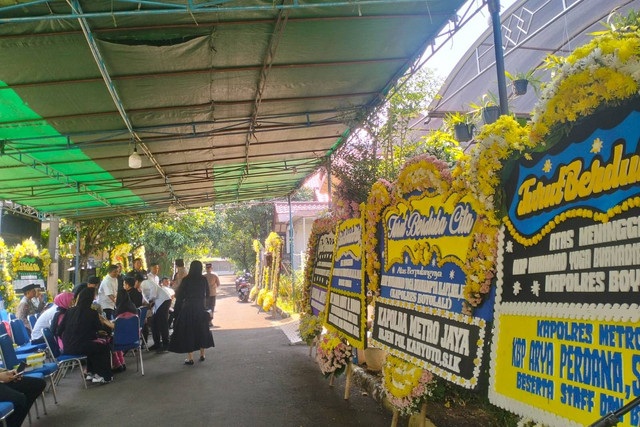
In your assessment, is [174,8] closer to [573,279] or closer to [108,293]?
[573,279]

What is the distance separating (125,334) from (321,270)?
11.0ft

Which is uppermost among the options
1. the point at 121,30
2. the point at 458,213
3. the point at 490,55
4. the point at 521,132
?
the point at 490,55

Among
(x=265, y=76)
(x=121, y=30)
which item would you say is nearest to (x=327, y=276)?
(x=265, y=76)

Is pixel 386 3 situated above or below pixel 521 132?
above

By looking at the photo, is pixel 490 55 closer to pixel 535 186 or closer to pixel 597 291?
pixel 535 186

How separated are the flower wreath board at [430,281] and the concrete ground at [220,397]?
137 centimetres

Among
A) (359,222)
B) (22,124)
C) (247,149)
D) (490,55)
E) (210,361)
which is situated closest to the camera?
(359,222)

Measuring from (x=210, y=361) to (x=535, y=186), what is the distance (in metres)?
7.06

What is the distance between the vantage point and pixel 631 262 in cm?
194

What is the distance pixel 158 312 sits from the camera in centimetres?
973

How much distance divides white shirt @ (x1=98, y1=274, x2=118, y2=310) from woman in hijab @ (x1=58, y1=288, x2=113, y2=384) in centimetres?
172

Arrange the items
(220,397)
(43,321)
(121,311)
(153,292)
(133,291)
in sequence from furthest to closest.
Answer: (153,292) < (133,291) < (121,311) < (43,321) < (220,397)

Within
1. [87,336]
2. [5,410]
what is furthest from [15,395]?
[87,336]

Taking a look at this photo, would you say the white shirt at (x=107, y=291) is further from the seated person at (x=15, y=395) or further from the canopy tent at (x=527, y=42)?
the canopy tent at (x=527, y=42)
